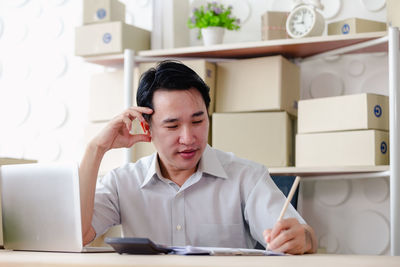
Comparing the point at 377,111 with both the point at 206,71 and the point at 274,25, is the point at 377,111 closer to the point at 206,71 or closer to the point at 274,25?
the point at 274,25

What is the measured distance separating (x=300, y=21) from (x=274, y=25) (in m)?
0.13

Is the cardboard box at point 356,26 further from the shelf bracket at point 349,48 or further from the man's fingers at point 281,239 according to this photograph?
the man's fingers at point 281,239

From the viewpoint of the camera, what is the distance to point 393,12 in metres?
2.42

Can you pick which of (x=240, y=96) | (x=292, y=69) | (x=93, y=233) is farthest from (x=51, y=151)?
(x=93, y=233)

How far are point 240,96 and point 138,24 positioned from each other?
930mm

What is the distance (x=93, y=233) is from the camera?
1639mm

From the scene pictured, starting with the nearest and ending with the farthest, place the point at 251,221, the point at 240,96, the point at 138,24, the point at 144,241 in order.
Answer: the point at 144,241
the point at 251,221
the point at 240,96
the point at 138,24

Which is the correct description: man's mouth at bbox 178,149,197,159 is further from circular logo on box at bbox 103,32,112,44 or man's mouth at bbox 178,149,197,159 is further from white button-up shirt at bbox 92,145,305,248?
circular logo on box at bbox 103,32,112,44

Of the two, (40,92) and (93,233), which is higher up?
(40,92)

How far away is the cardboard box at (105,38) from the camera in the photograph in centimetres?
274

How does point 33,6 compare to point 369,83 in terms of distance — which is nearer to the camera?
point 369,83

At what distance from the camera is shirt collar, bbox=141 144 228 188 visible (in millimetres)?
1701

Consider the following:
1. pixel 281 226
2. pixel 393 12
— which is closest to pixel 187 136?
pixel 281 226

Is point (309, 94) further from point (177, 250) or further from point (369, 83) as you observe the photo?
point (177, 250)
